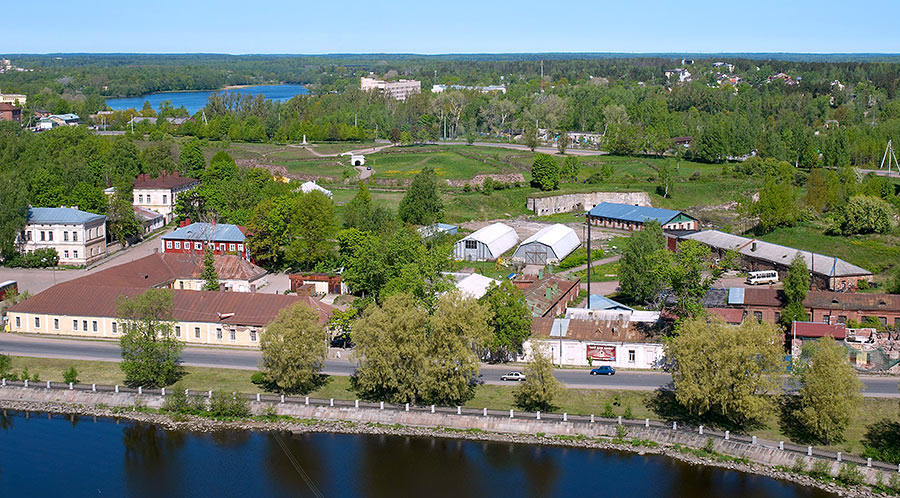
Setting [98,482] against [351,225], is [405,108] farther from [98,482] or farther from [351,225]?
[98,482]

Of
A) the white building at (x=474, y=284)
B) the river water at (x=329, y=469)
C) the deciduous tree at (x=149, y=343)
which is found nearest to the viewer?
the river water at (x=329, y=469)

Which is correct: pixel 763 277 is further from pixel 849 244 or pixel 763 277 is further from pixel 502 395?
pixel 502 395

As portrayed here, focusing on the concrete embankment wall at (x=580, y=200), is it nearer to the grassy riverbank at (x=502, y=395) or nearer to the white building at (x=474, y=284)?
the white building at (x=474, y=284)

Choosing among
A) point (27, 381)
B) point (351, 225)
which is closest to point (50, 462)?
point (27, 381)

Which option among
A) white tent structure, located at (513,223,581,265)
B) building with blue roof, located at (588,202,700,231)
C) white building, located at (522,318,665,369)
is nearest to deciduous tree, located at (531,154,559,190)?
building with blue roof, located at (588,202,700,231)

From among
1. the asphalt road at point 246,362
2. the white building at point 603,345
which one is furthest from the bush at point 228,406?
the white building at point 603,345

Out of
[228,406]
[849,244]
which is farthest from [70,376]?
[849,244]
